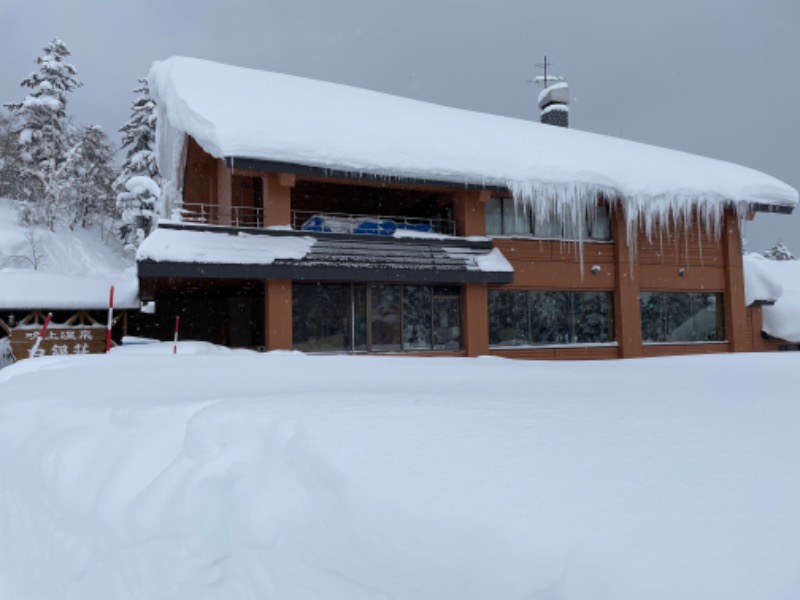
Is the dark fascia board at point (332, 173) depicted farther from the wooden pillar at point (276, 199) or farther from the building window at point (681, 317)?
the building window at point (681, 317)

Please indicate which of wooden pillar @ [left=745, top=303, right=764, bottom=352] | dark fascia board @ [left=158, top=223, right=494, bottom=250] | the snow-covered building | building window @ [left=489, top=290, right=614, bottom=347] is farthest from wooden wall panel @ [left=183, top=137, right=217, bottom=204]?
wooden pillar @ [left=745, top=303, right=764, bottom=352]

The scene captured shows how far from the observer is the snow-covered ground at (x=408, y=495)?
5.32 feet

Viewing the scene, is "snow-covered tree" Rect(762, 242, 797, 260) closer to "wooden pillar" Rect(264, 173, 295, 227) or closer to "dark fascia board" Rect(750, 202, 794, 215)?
"dark fascia board" Rect(750, 202, 794, 215)

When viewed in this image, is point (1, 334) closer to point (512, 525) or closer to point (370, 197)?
point (370, 197)

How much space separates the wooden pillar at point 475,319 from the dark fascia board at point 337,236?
978mm

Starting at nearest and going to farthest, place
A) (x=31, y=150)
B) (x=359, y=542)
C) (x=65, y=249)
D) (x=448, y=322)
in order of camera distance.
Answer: (x=359, y=542)
(x=448, y=322)
(x=65, y=249)
(x=31, y=150)

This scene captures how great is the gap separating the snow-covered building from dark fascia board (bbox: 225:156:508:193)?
0.04 meters

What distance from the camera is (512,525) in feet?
5.67

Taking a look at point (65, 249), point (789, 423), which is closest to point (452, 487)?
point (789, 423)

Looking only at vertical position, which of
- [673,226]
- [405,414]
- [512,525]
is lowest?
[512,525]

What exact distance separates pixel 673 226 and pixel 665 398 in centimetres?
1436

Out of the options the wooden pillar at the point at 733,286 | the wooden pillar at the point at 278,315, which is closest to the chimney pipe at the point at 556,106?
the wooden pillar at the point at 733,286

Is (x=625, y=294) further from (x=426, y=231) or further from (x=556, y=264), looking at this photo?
(x=426, y=231)

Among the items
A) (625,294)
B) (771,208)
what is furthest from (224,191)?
(771,208)
